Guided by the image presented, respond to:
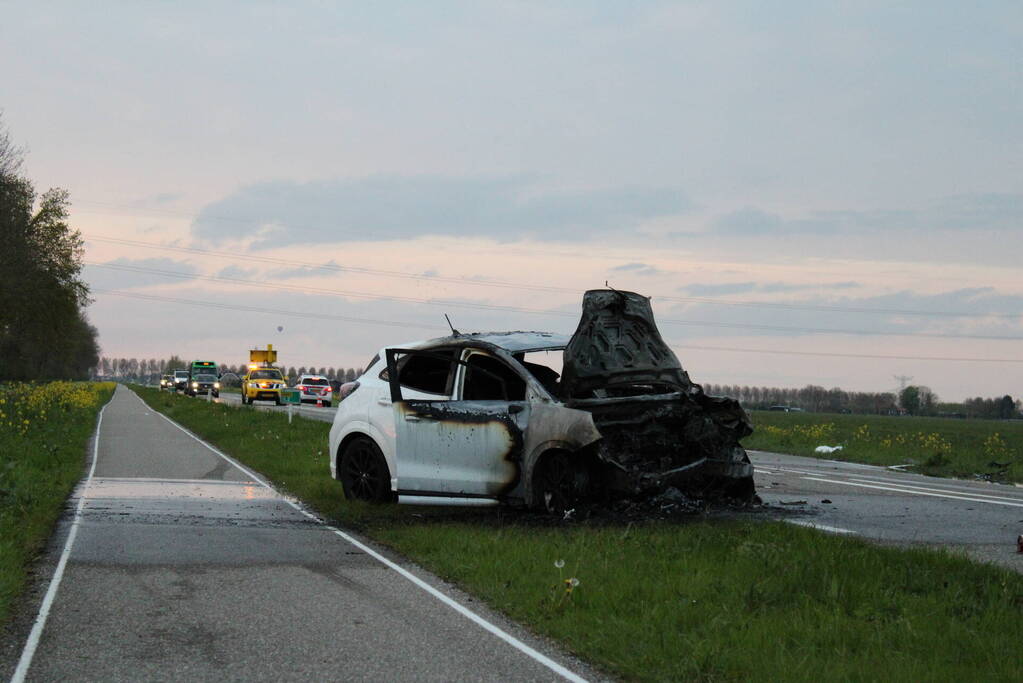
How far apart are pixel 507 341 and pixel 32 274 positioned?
149 ft

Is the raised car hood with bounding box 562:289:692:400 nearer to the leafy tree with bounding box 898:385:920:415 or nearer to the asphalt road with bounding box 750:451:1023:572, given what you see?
the asphalt road with bounding box 750:451:1023:572

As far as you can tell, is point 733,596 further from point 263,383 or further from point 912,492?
point 263,383

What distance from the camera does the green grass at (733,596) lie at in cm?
636

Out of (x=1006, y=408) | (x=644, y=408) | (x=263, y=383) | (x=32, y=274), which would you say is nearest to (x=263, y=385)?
(x=263, y=383)

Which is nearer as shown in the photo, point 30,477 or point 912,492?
point 30,477

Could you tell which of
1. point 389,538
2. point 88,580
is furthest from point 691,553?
point 88,580

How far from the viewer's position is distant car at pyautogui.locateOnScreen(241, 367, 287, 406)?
6384 centimetres

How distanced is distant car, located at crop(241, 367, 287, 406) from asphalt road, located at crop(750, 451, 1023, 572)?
154ft

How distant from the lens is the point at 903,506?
1417cm

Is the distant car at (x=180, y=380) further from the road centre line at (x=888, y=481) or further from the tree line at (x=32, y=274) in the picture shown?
the road centre line at (x=888, y=481)

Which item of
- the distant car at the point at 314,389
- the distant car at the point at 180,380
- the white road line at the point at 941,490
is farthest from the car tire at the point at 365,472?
the distant car at the point at 180,380

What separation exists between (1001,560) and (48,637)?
7.75 m

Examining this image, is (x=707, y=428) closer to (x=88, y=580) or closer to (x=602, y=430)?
(x=602, y=430)

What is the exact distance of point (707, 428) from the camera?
38.2ft
